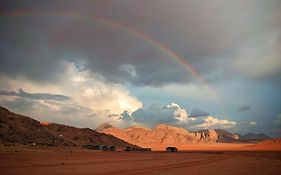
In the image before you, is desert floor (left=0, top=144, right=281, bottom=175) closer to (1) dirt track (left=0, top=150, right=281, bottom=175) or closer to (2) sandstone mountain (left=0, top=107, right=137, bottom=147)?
(1) dirt track (left=0, top=150, right=281, bottom=175)

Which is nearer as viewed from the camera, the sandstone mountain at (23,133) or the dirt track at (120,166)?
the dirt track at (120,166)

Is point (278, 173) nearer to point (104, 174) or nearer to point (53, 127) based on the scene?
point (104, 174)

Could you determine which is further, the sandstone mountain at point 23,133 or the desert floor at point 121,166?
the sandstone mountain at point 23,133

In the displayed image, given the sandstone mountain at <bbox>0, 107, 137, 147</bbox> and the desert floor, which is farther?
the sandstone mountain at <bbox>0, 107, 137, 147</bbox>

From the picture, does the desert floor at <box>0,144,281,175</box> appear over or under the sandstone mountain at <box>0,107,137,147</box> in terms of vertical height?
under

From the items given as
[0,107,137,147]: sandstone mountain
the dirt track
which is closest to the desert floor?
the dirt track

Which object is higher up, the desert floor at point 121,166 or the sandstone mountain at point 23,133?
the sandstone mountain at point 23,133

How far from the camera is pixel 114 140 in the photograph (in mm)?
138000

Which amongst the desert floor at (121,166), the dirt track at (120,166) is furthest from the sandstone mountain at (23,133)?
the dirt track at (120,166)

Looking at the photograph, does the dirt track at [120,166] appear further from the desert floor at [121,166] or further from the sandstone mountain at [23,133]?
the sandstone mountain at [23,133]

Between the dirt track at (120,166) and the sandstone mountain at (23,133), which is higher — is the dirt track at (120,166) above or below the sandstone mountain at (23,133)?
below

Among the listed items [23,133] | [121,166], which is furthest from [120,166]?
[23,133]

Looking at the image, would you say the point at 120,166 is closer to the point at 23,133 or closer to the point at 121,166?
the point at 121,166

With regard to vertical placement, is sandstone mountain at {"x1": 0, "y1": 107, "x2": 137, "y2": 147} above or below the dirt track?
above
